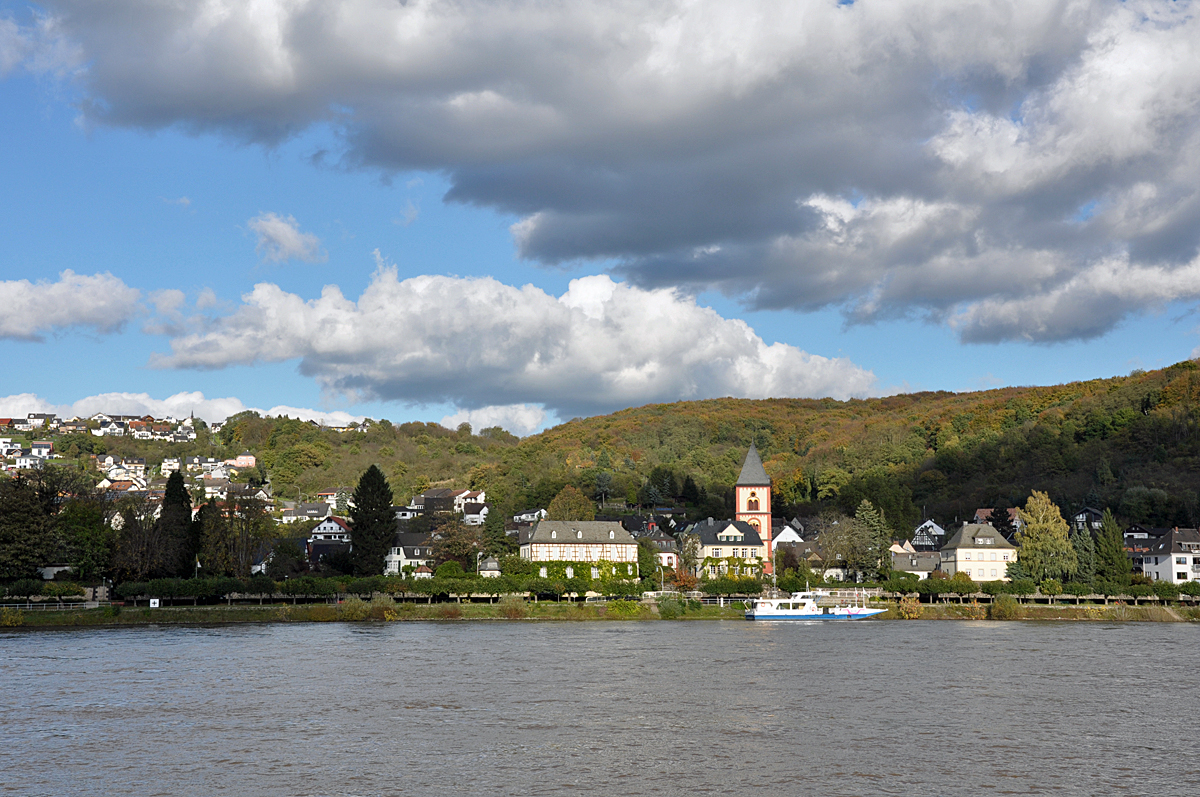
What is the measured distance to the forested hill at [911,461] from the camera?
427 feet

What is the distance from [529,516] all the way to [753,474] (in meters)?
36.9

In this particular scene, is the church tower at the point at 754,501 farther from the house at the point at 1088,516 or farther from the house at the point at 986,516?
the house at the point at 1088,516

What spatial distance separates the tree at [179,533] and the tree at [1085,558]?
240 feet

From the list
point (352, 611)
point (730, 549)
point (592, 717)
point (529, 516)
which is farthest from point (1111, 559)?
point (529, 516)

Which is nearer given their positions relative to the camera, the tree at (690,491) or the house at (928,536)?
the house at (928,536)

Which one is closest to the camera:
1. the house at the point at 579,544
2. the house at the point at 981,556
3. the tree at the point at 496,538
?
the tree at the point at 496,538

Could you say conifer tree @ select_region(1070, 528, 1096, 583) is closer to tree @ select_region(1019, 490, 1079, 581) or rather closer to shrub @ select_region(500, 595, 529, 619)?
tree @ select_region(1019, 490, 1079, 581)

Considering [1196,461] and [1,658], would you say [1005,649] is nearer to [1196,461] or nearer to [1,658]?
[1,658]

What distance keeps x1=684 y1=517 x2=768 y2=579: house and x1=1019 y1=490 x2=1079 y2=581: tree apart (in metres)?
25.4

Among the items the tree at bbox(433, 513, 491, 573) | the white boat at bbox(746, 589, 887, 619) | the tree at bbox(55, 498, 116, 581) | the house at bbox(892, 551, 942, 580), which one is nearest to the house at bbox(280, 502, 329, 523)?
the tree at bbox(433, 513, 491, 573)

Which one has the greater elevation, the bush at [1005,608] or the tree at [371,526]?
the tree at [371,526]

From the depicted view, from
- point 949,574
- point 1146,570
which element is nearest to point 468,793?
point 949,574

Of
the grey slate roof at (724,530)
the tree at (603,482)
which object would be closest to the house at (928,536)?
the grey slate roof at (724,530)

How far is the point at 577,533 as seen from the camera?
99250 millimetres
